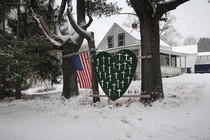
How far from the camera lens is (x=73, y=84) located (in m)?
11.2

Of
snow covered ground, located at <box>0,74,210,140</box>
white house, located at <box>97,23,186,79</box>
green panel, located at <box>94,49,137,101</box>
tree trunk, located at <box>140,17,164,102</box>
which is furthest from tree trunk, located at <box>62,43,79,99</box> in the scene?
white house, located at <box>97,23,186,79</box>

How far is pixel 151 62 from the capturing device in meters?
7.64

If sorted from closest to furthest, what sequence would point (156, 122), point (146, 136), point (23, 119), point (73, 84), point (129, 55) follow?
point (146, 136), point (156, 122), point (23, 119), point (129, 55), point (73, 84)

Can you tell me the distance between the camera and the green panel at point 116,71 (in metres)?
7.72

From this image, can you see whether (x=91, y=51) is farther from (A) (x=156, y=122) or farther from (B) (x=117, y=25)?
(B) (x=117, y=25)

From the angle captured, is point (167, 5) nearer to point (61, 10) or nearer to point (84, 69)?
point (84, 69)

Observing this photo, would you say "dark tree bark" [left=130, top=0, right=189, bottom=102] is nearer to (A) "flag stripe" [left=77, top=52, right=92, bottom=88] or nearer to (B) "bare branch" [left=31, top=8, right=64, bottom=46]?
(A) "flag stripe" [left=77, top=52, right=92, bottom=88]

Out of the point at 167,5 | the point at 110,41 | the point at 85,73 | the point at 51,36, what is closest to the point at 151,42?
the point at 167,5

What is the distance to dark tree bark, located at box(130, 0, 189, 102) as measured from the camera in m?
7.55

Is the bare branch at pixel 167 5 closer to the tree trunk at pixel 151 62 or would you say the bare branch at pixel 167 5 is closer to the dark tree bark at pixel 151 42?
the dark tree bark at pixel 151 42

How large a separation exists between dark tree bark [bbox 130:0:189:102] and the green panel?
507 mm

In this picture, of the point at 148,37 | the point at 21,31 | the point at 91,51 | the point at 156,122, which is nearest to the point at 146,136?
the point at 156,122

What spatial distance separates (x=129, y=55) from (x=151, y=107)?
6.57 ft

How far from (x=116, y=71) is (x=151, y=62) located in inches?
51.5
